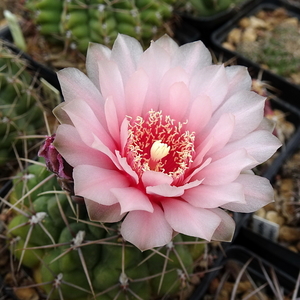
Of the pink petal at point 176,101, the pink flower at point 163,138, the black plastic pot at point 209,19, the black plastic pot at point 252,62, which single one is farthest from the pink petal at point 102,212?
the black plastic pot at point 209,19

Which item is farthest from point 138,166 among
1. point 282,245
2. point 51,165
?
point 282,245

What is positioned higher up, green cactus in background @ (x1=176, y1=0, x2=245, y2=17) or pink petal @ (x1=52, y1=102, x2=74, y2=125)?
pink petal @ (x1=52, y1=102, x2=74, y2=125)

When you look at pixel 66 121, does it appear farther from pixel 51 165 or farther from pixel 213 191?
pixel 213 191

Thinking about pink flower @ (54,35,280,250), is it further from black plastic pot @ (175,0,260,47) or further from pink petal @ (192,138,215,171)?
black plastic pot @ (175,0,260,47)

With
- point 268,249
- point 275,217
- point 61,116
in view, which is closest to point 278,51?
point 275,217

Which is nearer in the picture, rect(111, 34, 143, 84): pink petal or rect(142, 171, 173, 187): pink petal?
rect(142, 171, 173, 187): pink petal

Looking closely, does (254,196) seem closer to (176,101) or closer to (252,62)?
(176,101)

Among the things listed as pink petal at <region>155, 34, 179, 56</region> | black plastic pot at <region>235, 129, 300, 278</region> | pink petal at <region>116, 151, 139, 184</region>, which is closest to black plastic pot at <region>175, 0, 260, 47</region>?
black plastic pot at <region>235, 129, 300, 278</region>
